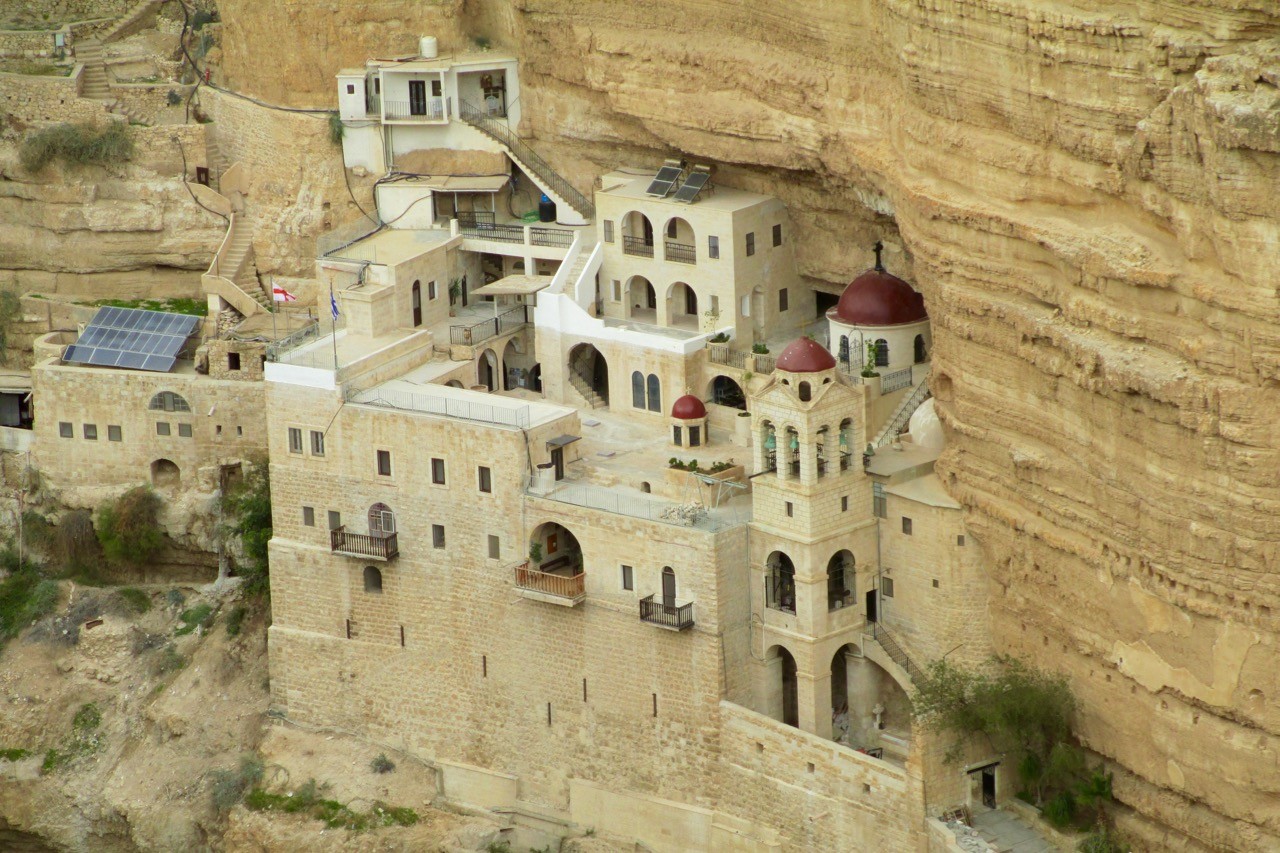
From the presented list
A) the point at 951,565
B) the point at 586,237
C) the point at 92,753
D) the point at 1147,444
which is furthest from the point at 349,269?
the point at 1147,444

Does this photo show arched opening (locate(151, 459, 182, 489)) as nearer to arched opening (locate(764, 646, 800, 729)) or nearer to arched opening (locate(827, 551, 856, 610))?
arched opening (locate(764, 646, 800, 729))

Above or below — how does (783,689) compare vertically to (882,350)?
below

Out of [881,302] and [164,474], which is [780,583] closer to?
[881,302]

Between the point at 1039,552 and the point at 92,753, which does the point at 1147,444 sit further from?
the point at 92,753

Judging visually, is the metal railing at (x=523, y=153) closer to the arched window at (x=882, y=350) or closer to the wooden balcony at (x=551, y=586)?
the arched window at (x=882, y=350)

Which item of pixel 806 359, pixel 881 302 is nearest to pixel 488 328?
pixel 881 302

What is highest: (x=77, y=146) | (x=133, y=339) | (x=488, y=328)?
(x=77, y=146)

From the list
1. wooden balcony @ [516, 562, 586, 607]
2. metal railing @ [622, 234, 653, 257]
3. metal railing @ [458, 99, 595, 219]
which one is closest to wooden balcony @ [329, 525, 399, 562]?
wooden balcony @ [516, 562, 586, 607]
